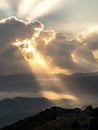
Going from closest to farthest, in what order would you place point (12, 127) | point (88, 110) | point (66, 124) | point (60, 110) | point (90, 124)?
point (90, 124) < point (66, 124) < point (88, 110) < point (12, 127) < point (60, 110)

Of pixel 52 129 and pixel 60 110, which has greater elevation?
pixel 60 110

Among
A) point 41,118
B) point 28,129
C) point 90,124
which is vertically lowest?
point 90,124

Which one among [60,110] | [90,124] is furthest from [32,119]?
[90,124]

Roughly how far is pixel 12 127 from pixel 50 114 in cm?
1687

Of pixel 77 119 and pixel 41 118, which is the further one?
pixel 41 118

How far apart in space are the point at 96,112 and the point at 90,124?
20.9m

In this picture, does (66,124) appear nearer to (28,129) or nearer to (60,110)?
(28,129)

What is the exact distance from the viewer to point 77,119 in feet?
475

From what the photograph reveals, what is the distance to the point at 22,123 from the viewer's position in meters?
178

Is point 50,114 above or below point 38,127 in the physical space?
above

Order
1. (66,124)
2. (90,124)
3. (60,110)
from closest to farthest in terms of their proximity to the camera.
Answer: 1. (90,124)
2. (66,124)
3. (60,110)

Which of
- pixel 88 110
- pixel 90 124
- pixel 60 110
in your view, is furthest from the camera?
pixel 60 110

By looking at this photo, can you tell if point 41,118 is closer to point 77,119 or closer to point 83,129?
point 77,119

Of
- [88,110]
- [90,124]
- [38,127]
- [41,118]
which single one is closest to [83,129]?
[90,124]
